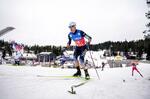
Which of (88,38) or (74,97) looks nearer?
(74,97)

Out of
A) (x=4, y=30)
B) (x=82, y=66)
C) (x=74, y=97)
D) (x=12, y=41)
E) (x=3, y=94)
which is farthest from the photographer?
(x=12, y=41)

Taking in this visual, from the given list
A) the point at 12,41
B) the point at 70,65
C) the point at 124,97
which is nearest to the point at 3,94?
the point at 124,97

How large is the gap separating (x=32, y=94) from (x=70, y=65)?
25324 mm

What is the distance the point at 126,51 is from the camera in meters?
116

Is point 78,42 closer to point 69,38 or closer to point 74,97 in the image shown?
point 69,38

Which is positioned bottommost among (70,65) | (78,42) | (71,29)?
(70,65)

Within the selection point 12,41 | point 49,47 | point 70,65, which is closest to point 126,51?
point 49,47

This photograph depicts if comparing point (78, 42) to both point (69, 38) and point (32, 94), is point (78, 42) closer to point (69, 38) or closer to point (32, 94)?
point (69, 38)

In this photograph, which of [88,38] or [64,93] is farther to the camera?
[88,38]

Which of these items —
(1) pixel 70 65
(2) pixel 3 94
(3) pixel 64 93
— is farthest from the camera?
(1) pixel 70 65

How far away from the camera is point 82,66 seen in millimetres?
7301

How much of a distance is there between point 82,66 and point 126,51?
113324 millimetres

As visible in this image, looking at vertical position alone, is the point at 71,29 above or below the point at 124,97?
above

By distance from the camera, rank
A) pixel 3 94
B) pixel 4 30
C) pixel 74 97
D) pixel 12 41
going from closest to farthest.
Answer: pixel 3 94, pixel 74 97, pixel 4 30, pixel 12 41
